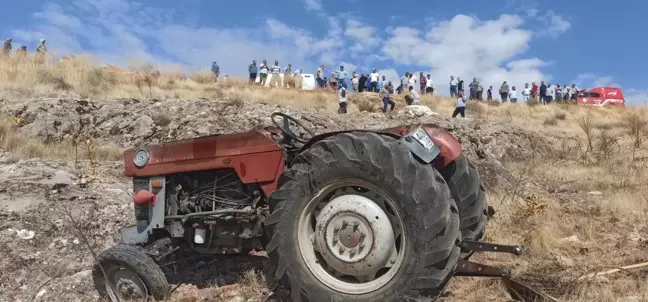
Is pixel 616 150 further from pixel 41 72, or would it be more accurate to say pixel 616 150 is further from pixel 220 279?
pixel 41 72

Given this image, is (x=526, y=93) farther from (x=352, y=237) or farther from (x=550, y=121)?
(x=352, y=237)

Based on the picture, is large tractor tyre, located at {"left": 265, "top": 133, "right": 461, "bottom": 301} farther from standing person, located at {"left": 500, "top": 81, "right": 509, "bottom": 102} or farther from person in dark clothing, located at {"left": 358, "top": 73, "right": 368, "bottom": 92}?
standing person, located at {"left": 500, "top": 81, "right": 509, "bottom": 102}

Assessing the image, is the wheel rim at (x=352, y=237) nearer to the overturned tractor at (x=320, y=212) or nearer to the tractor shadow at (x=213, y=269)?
the overturned tractor at (x=320, y=212)

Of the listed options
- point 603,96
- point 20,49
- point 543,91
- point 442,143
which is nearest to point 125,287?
point 442,143

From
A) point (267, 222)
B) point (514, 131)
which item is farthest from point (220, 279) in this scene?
point (514, 131)

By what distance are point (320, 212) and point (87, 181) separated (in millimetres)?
5502

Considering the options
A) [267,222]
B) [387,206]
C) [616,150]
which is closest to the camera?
[387,206]

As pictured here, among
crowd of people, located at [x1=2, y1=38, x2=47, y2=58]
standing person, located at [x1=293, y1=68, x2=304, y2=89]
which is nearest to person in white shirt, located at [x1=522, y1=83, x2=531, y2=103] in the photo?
standing person, located at [x1=293, y1=68, x2=304, y2=89]

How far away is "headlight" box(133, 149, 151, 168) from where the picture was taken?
5301 millimetres

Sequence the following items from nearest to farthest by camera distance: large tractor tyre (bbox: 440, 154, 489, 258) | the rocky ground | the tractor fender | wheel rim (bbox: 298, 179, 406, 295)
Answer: wheel rim (bbox: 298, 179, 406, 295), the tractor fender, large tractor tyre (bbox: 440, 154, 489, 258), the rocky ground

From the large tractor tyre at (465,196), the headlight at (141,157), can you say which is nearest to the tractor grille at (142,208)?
the headlight at (141,157)

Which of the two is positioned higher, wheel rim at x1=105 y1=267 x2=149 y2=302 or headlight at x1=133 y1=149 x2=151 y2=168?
headlight at x1=133 y1=149 x2=151 y2=168

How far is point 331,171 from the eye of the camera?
3.80 meters

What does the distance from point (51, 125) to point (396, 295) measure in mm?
12684
